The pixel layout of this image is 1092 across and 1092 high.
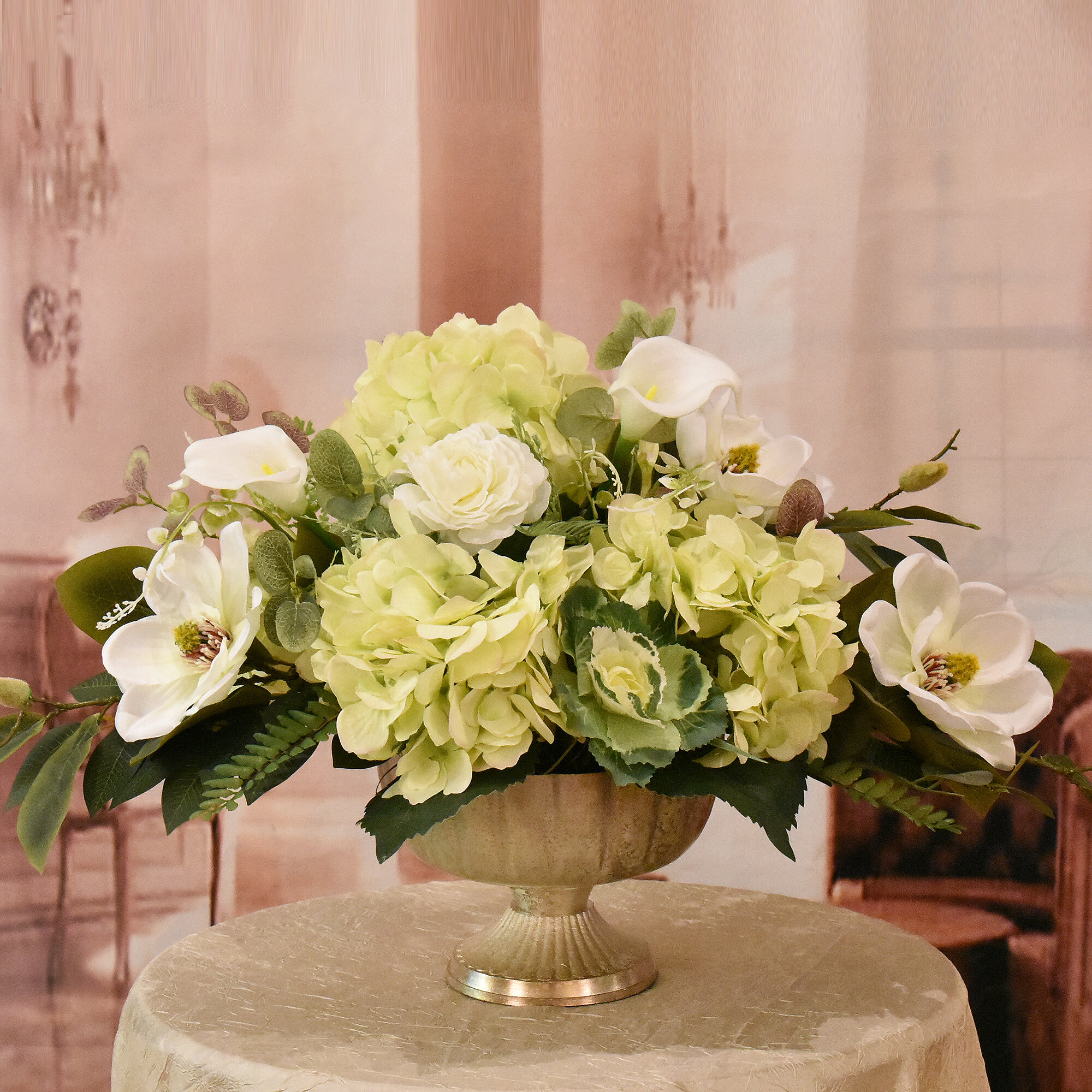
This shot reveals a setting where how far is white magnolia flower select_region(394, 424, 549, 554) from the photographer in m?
0.83

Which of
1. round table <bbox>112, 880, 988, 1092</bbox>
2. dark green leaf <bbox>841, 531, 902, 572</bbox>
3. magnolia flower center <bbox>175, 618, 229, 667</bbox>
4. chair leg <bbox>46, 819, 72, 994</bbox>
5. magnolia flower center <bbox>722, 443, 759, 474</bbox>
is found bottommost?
chair leg <bbox>46, 819, 72, 994</bbox>

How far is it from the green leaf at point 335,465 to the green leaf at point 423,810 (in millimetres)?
212

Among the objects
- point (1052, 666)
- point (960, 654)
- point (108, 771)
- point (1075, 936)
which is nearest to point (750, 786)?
point (960, 654)

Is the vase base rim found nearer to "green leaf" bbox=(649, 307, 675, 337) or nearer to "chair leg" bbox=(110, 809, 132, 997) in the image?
"green leaf" bbox=(649, 307, 675, 337)

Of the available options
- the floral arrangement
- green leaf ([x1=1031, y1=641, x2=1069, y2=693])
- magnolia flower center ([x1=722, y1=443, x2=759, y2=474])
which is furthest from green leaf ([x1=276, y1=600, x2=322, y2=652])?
green leaf ([x1=1031, y1=641, x2=1069, y2=693])

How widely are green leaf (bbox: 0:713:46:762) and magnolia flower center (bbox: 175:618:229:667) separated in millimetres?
126

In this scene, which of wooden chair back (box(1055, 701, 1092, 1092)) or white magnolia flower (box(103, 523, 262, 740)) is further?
wooden chair back (box(1055, 701, 1092, 1092))

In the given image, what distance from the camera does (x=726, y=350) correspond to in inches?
72.3

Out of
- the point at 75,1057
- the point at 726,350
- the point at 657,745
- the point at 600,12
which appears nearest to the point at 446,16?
the point at 600,12

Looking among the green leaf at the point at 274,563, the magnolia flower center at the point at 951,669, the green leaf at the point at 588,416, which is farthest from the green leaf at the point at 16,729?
→ the magnolia flower center at the point at 951,669

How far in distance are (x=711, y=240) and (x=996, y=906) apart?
1007mm

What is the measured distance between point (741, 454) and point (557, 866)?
12.9 inches

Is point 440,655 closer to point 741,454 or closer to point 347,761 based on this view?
point 347,761

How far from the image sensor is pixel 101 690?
0.96 m
